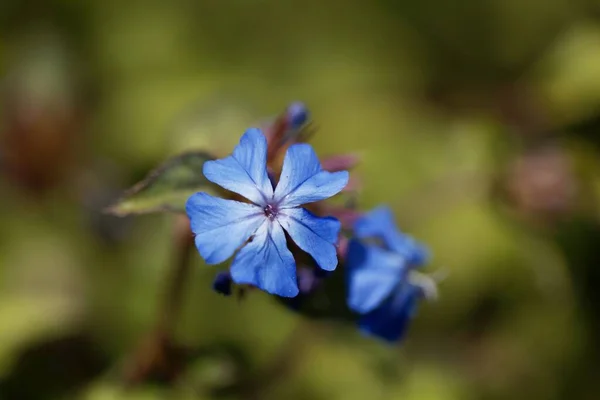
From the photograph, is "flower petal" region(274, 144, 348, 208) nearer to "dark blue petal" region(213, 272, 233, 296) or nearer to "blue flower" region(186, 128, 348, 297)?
"blue flower" region(186, 128, 348, 297)

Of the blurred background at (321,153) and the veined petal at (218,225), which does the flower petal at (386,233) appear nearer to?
the veined petal at (218,225)

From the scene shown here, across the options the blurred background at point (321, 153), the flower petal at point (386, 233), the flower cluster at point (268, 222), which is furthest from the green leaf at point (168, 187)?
the blurred background at point (321, 153)

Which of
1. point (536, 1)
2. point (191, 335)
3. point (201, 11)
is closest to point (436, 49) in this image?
point (536, 1)

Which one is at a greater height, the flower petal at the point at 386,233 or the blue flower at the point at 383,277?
the flower petal at the point at 386,233

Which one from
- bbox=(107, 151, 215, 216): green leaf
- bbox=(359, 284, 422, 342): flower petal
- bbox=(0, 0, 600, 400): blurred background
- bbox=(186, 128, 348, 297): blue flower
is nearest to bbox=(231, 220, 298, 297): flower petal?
bbox=(186, 128, 348, 297): blue flower

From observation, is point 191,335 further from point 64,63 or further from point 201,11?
point 201,11

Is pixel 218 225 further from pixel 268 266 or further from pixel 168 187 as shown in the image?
pixel 168 187
